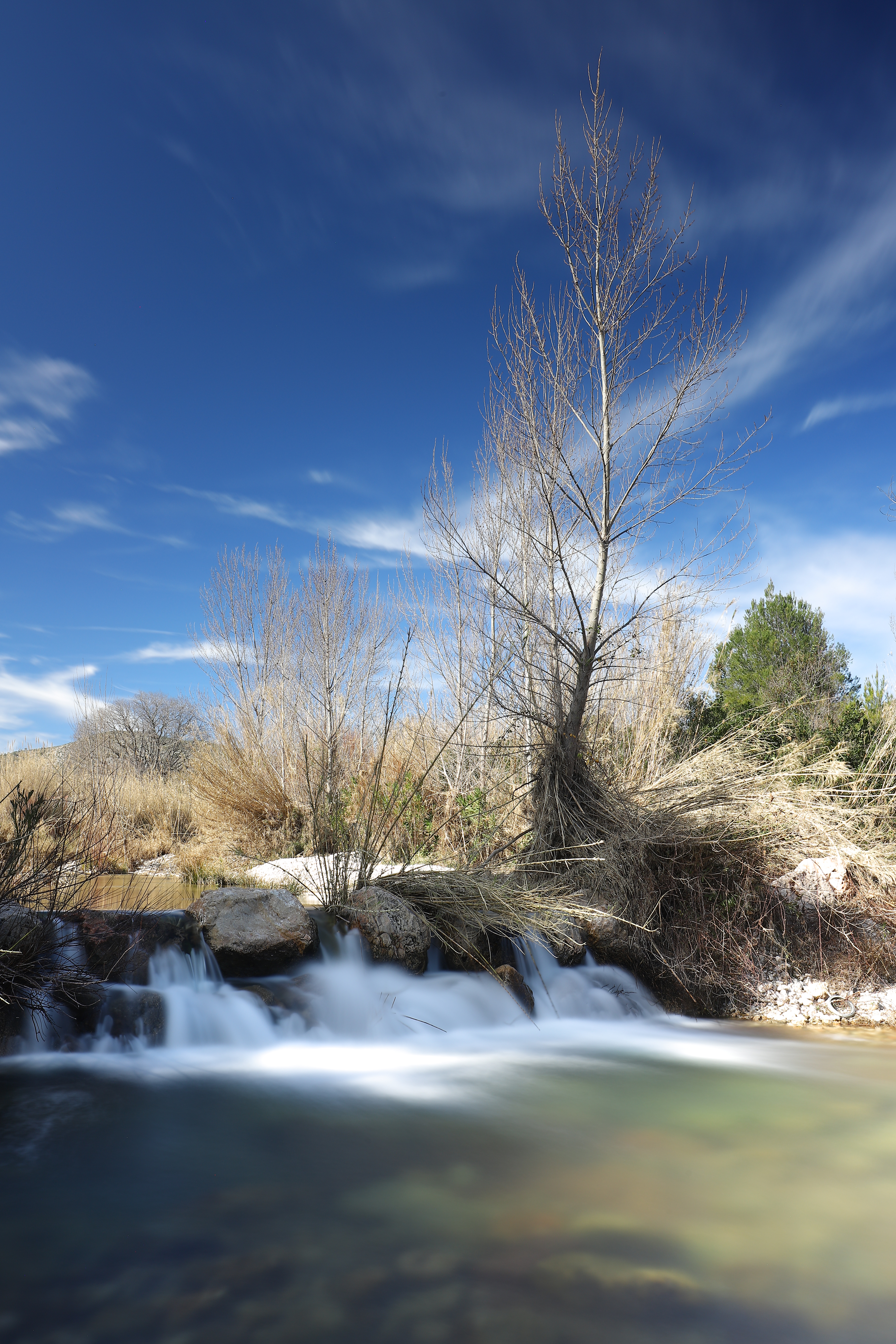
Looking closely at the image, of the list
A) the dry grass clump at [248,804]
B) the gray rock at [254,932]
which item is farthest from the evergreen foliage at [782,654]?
the gray rock at [254,932]

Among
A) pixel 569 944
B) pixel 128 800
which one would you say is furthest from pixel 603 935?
pixel 128 800

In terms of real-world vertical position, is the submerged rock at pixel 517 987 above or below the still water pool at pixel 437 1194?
above

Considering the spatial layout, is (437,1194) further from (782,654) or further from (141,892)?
(782,654)

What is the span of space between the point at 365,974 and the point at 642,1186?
223cm

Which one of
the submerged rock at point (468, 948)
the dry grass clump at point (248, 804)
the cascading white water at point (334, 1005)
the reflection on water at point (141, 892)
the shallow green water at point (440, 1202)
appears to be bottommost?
the shallow green water at point (440, 1202)

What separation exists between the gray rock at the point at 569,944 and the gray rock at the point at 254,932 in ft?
5.23

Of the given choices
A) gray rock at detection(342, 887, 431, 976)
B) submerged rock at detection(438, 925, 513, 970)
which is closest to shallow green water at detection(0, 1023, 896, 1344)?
gray rock at detection(342, 887, 431, 976)

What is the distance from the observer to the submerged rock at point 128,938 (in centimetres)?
393

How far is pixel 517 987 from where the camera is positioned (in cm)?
478

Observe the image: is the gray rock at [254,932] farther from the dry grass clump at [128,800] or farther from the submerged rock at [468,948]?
the dry grass clump at [128,800]

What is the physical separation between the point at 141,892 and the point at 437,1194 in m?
5.01

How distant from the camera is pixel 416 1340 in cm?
176

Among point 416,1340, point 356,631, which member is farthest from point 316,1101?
point 356,631

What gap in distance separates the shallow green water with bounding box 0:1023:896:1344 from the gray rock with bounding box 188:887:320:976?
60 cm
